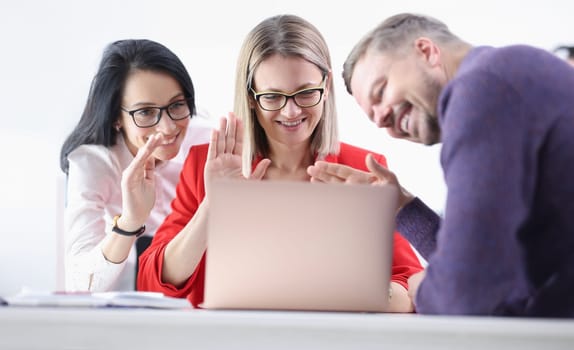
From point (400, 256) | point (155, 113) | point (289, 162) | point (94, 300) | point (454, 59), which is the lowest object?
point (400, 256)

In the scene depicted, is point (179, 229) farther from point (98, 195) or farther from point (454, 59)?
point (454, 59)

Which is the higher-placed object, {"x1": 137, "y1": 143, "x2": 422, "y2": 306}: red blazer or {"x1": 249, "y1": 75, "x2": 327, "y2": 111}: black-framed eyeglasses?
{"x1": 249, "y1": 75, "x2": 327, "y2": 111}: black-framed eyeglasses

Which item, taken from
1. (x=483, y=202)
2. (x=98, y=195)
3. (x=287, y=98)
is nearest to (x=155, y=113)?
(x=98, y=195)

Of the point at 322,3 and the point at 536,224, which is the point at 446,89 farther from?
the point at 322,3

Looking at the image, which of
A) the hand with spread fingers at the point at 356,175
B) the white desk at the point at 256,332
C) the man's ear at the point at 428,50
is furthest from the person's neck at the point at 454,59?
the white desk at the point at 256,332

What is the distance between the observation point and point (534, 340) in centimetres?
107

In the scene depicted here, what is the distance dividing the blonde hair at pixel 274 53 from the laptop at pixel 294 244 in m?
1.13

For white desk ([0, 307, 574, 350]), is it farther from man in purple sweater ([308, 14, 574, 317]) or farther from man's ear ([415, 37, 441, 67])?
man's ear ([415, 37, 441, 67])

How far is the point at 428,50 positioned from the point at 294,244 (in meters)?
0.55

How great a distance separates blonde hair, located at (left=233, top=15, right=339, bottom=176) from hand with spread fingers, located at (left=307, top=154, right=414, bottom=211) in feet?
1.99

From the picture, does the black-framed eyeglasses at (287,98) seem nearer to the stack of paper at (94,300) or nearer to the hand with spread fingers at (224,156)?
the hand with spread fingers at (224,156)

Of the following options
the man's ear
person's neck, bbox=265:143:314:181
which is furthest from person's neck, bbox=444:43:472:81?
person's neck, bbox=265:143:314:181

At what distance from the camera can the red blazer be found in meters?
2.27

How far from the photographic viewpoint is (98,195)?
282 cm
